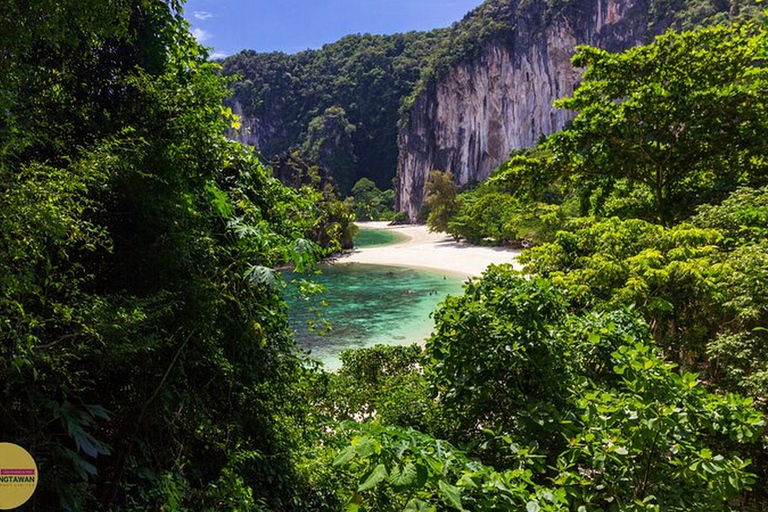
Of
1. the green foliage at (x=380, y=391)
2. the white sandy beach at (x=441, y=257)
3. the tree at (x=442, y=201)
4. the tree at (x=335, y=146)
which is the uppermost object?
the tree at (x=335, y=146)

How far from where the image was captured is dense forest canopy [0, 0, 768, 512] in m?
1.93

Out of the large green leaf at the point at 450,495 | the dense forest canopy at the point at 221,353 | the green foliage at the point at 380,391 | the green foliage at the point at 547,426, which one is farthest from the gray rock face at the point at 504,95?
the large green leaf at the point at 450,495

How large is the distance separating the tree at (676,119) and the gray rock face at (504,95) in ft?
162

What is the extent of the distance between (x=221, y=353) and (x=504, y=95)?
222 ft

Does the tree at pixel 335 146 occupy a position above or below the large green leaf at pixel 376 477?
above

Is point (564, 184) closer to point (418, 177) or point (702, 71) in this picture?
point (702, 71)

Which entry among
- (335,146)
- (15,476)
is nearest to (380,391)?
(15,476)

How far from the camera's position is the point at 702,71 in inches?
292

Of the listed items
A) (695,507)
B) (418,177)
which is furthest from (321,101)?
(695,507)

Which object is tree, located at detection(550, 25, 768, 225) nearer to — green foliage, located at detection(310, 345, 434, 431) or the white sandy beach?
green foliage, located at detection(310, 345, 434, 431)

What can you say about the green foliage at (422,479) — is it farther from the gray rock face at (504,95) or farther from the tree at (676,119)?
the gray rock face at (504,95)

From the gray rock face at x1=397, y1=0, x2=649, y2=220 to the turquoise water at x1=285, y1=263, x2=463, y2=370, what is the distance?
3774cm

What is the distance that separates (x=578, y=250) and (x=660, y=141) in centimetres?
255

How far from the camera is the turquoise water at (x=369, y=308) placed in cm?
1622
